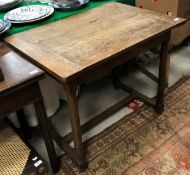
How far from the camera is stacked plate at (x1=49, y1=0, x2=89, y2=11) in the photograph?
5.23 ft

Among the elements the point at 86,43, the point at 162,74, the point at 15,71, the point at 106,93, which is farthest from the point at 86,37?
the point at 106,93

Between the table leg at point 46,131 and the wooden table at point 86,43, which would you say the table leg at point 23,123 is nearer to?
the wooden table at point 86,43

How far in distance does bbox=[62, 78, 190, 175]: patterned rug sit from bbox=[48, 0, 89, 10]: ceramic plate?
77 centimetres

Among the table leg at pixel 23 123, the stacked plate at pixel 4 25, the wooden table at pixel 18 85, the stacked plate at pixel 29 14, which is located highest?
the stacked plate at pixel 4 25

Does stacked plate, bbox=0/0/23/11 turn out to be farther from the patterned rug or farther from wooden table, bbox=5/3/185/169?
the patterned rug

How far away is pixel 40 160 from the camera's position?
3.84 ft

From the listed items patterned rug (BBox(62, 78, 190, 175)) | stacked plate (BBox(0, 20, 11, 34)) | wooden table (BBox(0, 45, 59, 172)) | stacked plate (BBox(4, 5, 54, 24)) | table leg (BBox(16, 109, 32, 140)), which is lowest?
patterned rug (BBox(62, 78, 190, 175))

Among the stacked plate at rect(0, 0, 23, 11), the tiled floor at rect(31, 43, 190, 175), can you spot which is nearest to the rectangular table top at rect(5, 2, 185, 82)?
the stacked plate at rect(0, 0, 23, 11)

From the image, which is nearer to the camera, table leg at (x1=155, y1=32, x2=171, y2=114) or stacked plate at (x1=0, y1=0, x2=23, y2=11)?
table leg at (x1=155, y1=32, x2=171, y2=114)

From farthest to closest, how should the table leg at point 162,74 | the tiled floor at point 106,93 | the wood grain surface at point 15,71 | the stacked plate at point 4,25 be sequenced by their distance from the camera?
the tiled floor at point 106,93 < the table leg at point 162,74 < the stacked plate at point 4,25 < the wood grain surface at point 15,71

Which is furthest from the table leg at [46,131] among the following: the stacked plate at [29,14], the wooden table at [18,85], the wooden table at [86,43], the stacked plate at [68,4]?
the stacked plate at [68,4]

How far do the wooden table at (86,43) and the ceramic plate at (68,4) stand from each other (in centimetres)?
8

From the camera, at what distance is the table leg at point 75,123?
1.09 meters

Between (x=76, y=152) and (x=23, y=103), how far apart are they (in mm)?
447
